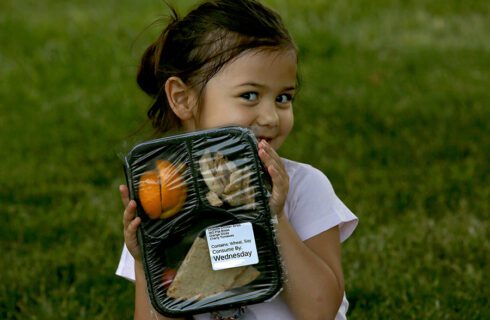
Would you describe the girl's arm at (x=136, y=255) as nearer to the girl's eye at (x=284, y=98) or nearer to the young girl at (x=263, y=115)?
the young girl at (x=263, y=115)

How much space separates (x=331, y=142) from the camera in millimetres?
5949

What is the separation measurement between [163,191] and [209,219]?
14 centimetres

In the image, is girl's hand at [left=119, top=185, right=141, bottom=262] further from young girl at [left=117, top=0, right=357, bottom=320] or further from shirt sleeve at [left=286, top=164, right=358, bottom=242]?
shirt sleeve at [left=286, top=164, right=358, bottom=242]

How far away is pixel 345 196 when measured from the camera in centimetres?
527

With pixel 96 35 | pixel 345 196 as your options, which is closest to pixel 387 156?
pixel 345 196

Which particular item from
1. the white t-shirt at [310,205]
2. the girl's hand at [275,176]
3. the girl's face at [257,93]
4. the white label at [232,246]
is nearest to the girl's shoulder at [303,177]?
the white t-shirt at [310,205]

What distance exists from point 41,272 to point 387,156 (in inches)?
91.4

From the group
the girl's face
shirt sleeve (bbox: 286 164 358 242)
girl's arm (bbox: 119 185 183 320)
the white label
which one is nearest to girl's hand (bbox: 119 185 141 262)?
girl's arm (bbox: 119 185 183 320)

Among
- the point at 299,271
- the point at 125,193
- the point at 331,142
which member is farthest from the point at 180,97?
the point at 331,142

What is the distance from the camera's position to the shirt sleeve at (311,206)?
275 cm

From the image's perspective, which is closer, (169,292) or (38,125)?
(169,292)

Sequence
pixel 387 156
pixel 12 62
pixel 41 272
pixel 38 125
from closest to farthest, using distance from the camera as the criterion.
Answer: pixel 41 272 < pixel 387 156 < pixel 38 125 < pixel 12 62

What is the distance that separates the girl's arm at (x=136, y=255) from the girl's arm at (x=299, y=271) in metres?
0.37

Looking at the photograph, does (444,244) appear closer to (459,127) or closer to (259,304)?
(459,127)
